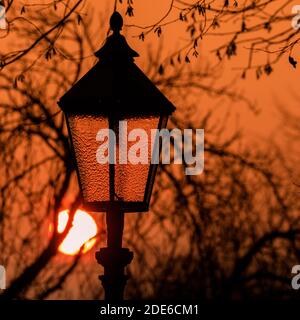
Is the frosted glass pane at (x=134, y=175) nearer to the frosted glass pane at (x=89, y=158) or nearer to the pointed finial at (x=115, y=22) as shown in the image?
the frosted glass pane at (x=89, y=158)

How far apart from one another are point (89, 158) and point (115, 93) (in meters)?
0.41

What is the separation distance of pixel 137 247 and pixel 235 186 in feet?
3.48

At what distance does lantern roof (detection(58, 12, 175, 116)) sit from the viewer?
4.10m

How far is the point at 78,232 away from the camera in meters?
6.63

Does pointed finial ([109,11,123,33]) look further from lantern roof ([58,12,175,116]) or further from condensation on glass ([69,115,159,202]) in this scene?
condensation on glass ([69,115,159,202])

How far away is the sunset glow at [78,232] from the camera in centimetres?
648

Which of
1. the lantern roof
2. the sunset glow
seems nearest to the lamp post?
the lantern roof

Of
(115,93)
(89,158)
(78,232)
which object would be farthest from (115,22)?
(78,232)

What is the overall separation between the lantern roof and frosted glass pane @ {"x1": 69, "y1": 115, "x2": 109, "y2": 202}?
0.06 metres

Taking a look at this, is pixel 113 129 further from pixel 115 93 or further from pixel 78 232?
pixel 78 232
